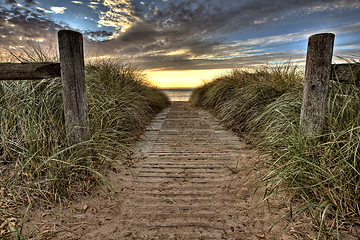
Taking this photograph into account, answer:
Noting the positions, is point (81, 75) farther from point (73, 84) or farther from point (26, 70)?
point (26, 70)

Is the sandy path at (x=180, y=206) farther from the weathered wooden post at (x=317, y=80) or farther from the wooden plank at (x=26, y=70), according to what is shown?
the wooden plank at (x=26, y=70)

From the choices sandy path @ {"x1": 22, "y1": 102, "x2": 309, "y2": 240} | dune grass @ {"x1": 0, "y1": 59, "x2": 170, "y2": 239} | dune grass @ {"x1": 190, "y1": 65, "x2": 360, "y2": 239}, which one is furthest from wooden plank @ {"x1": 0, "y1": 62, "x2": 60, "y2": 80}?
dune grass @ {"x1": 190, "y1": 65, "x2": 360, "y2": 239}

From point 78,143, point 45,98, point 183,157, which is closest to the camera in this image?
point 78,143

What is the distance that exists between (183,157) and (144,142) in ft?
3.22

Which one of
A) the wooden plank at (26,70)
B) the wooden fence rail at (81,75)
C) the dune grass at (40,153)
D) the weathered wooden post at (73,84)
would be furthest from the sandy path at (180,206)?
the wooden plank at (26,70)

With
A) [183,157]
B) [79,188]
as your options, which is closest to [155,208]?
[79,188]

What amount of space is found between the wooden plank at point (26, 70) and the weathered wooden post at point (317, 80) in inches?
101

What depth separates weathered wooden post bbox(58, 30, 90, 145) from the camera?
2.27 meters

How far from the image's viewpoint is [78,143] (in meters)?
2.34

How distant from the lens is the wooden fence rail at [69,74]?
2260 mm

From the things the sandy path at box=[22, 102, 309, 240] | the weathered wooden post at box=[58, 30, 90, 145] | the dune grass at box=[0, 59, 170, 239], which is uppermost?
the weathered wooden post at box=[58, 30, 90, 145]

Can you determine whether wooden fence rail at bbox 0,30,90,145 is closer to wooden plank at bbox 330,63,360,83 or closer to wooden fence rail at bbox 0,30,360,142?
wooden fence rail at bbox 0,30,360,142

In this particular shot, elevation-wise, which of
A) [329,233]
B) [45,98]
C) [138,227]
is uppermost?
[45,98]

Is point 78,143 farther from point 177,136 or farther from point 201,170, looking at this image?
point 177,136
